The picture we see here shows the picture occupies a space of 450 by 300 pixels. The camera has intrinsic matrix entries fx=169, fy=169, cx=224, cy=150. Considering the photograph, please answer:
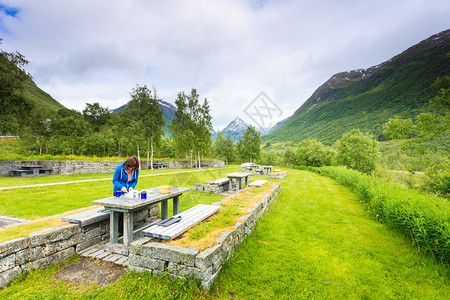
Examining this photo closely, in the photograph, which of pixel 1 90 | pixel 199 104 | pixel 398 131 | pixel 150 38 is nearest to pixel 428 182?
pixel 398 131

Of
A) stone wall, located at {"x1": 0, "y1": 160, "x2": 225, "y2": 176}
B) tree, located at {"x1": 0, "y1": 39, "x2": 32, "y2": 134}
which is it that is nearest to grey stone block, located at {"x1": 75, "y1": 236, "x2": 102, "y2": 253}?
stone wall, located at {"x1": 0, "y1": 160, "x2": 225, "y2": 176}

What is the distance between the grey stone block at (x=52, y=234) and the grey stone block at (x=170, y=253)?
162 cm

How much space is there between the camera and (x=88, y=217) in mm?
3445

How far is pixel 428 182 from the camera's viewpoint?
10078mm

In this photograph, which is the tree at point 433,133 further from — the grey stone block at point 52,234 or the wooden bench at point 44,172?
the wooden bench at point 44,172

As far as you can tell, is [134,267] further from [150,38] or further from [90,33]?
[150,38]

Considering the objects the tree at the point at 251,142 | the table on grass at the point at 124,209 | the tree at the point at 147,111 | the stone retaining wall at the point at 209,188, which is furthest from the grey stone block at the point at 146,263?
the tree at the point at 251,142

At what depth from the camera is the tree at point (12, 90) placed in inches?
561

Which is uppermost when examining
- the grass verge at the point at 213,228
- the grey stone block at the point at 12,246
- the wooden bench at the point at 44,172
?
the wooden bench at the point at 44,172

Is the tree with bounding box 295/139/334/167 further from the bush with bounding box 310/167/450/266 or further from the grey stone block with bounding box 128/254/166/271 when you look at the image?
the grey stone block with bounding box 128/254/166/271

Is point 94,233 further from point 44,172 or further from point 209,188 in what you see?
point 44,172

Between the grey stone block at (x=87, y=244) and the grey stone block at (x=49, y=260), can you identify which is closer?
the grey stone block at (x=49, y=260)

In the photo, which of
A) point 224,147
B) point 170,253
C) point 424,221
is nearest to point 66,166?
point 170,253

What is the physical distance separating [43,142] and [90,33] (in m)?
28.3
